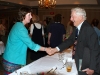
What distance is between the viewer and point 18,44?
1969mm

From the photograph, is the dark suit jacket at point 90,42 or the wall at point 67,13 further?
the wall at point 67,13

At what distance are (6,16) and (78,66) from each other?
45.1 feet

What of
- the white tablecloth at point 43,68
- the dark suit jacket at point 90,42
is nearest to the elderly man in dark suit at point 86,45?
the dark suit jacket at point 90,42

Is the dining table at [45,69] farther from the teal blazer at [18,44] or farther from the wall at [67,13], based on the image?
Result: the wall at [67,13]

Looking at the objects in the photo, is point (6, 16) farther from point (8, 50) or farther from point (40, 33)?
point (8, 50)

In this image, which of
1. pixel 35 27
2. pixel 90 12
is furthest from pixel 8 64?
pixel 90 12

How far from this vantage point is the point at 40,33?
3.94 meters

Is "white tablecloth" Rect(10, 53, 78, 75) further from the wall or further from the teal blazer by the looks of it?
the wall

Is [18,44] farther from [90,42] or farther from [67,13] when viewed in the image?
[67,13]

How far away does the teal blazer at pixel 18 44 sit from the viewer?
1.92 m

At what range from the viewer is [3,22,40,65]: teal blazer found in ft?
6.31

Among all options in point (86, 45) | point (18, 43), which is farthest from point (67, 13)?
point (18, 43)

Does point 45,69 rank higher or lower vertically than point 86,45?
lower

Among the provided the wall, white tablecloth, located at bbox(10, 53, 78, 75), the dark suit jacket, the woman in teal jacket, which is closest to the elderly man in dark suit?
the dark suit jacket
